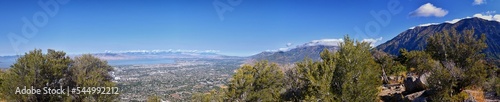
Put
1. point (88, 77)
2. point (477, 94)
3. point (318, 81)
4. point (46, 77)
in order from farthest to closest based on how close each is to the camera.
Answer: point (88, 77) → point (46, 77) → point (477, 94) → point (318, 81)

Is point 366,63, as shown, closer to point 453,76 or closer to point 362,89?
point 362,89

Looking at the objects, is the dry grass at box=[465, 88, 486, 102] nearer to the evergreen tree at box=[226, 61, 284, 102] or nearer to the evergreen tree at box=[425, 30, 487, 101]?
the evergreen tree at box=[425, 30, 487, 101]

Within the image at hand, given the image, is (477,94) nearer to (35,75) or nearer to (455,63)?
(455,63)

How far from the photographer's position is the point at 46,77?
107ft

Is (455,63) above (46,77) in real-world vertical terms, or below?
below

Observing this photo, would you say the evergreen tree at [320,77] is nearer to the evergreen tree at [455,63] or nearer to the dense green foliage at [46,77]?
the evergreen tree at [455,63]

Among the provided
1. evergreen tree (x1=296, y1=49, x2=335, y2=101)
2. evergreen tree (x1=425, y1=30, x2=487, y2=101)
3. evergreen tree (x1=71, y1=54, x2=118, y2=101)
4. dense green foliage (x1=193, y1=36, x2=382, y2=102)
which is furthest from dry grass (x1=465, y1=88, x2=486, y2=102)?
evergreen tree (x1=71, y1=54, x2=118, y2=101)

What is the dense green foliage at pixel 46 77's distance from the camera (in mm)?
30453

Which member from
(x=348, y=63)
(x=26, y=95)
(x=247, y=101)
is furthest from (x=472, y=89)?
(x=26, y=95)

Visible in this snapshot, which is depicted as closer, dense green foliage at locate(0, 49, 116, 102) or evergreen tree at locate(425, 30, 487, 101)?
evergreen tree at locate(425, 30, 487, 101)

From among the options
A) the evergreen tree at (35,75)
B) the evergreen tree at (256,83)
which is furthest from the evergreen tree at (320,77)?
the evergreen tree at (35,75)

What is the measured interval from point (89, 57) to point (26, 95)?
1204 cm

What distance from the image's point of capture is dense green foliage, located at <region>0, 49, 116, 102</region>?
3045cm

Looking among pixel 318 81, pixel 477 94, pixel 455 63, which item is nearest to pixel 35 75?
pixel 318 81
